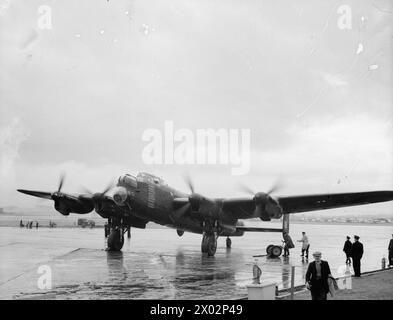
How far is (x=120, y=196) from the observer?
25.3 meters

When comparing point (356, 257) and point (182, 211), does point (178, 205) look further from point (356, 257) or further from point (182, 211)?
point (356, 257)

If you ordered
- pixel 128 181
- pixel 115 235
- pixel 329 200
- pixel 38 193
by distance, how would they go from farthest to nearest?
pixel 38 193
pixel 115 235
pixel 329 200
pixel 128 181

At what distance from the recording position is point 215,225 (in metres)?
28.6

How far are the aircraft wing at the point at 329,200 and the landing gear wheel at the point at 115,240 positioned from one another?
10363 mm

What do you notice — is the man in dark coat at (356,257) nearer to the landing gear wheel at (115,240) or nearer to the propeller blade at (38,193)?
the landing gear wheel at (115,240)

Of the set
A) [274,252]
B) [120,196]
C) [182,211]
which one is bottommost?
[274,252]

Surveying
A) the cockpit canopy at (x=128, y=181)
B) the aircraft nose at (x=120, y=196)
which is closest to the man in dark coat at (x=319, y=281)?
the aircraft nose at (x=120, y=196)

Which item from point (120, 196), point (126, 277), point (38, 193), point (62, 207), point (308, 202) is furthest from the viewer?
point (38, 193)

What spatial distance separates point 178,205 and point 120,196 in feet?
13.7

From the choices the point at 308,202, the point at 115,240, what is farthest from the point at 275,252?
the point at 115,240
